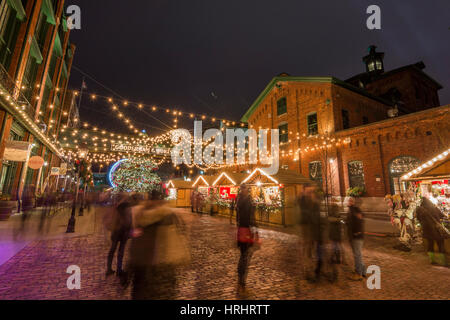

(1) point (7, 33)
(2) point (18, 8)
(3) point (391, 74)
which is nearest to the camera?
(1) point (7, 33)

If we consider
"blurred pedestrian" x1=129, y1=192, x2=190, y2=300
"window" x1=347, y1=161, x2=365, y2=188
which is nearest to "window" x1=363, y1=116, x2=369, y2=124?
"window" x1=347, y1=161, x2=365, y2=188

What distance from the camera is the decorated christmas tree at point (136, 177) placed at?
26.2 metres

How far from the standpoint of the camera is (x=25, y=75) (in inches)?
564

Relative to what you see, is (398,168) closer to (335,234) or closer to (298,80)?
(298,80)

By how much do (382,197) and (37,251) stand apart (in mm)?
19380

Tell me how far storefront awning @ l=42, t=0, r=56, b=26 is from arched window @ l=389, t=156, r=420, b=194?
27.6m

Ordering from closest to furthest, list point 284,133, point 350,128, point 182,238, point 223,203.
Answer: point 182,238 < point 223,203 < point 350,128 < point 284,133

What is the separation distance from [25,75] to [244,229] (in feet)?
60.7

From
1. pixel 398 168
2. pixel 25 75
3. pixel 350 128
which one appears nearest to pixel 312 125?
pixel 350 128

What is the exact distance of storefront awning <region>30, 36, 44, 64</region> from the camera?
562 inches

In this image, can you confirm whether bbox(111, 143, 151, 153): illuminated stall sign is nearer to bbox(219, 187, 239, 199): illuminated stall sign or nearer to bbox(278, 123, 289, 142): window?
bbox(219, 187, 239, 199): illuminated stall sign

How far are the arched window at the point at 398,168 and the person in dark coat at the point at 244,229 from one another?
15278 millimetres
